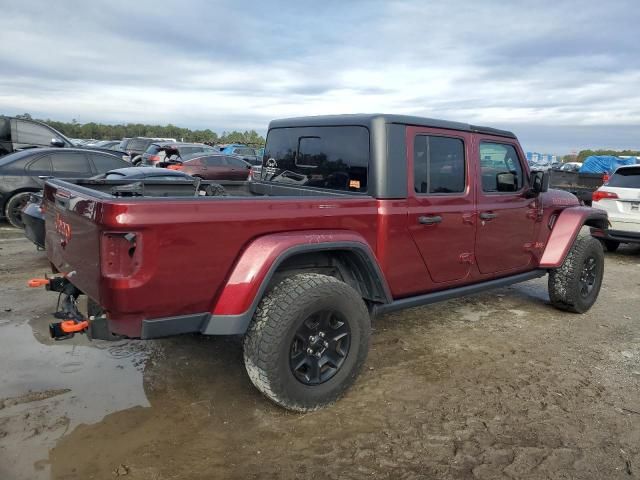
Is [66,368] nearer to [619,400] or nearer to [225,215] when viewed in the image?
[225,215]

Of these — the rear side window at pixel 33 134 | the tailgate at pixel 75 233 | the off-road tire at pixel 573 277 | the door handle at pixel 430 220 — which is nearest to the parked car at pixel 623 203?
the off-road tire at pixel 573 277

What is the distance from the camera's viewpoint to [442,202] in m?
3.92

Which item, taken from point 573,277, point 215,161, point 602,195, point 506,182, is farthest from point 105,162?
point 602,195

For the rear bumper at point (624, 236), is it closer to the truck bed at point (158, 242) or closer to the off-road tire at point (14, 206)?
the truck bed at point (158, 242)

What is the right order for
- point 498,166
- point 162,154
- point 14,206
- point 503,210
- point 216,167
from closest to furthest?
point 503,210 < point 498,166 < point 14,206 < point 162,154 < point 216,167

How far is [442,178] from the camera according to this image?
3992 mm

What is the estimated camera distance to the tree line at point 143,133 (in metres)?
58.7

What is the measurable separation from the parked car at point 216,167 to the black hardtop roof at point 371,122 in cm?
1086

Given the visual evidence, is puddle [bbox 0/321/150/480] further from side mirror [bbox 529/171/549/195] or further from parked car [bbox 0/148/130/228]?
parked car [bbox 0/148/130/228]

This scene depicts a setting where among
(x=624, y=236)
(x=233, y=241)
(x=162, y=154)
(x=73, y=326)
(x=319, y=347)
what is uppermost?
(x=162, y=154)

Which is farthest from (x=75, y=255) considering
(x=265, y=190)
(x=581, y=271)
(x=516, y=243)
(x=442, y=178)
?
(x=581, y=271)

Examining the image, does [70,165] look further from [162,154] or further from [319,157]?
[162,154]

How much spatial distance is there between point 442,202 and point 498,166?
1021 mm

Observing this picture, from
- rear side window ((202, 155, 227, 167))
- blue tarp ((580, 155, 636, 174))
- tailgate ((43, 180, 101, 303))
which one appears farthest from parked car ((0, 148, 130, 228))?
blue tarp ((580, 155, 636, 174))
